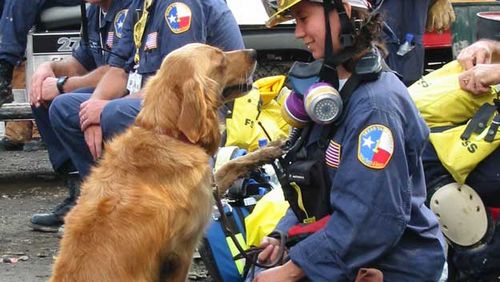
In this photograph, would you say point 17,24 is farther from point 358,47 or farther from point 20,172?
point 358,47

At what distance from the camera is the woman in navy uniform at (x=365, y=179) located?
3.28 meters

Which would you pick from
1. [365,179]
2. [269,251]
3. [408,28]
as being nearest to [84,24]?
[408,28]

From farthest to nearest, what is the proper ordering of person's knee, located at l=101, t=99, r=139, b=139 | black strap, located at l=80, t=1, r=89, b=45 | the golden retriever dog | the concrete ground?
black strap, located at l=80, t=1, r=89, b=45 < the concrete ground < person's knee, located at l=101, t=99, r=139, b=139 < the golden retriever dog

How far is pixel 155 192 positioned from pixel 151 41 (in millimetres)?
1731

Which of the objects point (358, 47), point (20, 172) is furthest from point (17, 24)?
point (358, 47)

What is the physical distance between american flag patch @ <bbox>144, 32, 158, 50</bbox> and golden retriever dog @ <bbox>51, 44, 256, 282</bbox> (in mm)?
1113

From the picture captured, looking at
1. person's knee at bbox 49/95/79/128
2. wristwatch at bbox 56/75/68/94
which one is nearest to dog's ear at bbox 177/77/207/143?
person's knee at bbox 49/95/79/128

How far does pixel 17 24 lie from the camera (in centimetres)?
785

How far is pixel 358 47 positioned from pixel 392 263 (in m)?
0.81

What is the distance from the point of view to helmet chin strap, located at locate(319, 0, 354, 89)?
11.3 ft

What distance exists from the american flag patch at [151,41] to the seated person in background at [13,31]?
2.76 meters

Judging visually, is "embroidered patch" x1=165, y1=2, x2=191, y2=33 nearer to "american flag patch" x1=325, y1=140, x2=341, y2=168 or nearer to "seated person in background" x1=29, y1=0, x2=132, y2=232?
"seated person in background" x1=29, y1=0, x2=132, y2=232

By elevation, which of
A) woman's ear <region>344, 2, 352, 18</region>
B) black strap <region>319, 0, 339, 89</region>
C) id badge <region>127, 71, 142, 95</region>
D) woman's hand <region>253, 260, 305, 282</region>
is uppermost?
woman's ear <region>344, 2, 352, 18</region>

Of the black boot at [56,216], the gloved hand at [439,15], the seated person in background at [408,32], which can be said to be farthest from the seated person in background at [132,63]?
the gloved hand at [439,15]
